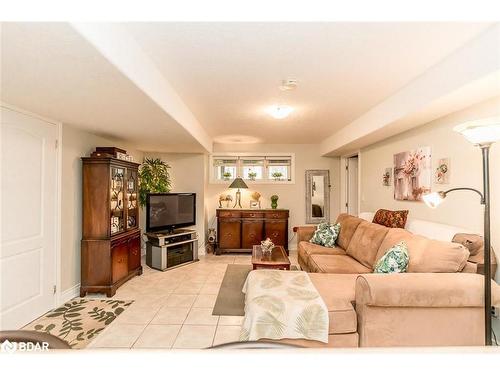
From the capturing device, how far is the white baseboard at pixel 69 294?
2.96 m

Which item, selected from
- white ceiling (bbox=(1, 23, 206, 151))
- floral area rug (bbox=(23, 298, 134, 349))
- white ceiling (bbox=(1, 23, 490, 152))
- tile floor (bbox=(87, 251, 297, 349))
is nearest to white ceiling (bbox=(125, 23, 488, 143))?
white ceiling (bbox=(1, 23, 490, 152))

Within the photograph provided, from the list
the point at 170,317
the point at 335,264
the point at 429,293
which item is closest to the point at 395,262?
the point at 429,293

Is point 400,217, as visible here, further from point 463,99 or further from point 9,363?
point 9,363

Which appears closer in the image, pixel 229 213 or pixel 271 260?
pixel 271 260

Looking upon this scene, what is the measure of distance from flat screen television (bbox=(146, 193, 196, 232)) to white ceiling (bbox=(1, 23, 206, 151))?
59.6 inches

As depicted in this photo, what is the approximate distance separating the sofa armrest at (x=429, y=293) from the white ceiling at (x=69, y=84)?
222cm

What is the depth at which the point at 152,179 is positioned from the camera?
4750mm

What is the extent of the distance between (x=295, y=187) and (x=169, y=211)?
2.73 metres

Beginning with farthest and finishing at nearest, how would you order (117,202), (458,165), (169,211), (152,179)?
(152,179) < (169,211) < (117,202) < (458,165)

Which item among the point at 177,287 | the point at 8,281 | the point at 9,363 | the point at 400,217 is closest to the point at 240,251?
the point at 177,287

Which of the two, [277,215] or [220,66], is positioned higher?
[220,66]

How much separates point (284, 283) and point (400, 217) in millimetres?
1838

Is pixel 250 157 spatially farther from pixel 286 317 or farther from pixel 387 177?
pixel 286 317

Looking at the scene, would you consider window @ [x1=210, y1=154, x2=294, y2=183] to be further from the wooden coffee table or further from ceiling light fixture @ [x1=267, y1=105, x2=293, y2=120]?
ceiling light fixture @ [x1=267, y1=105, x2=293, y2=120]
